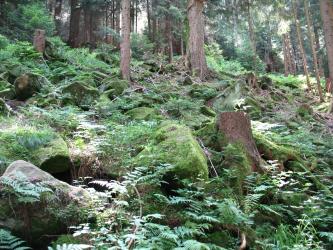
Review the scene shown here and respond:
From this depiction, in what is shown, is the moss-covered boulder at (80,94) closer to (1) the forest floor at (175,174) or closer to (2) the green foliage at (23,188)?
(1) the forest floor at (175,174)

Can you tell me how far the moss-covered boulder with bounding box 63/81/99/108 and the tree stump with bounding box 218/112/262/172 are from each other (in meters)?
4.07

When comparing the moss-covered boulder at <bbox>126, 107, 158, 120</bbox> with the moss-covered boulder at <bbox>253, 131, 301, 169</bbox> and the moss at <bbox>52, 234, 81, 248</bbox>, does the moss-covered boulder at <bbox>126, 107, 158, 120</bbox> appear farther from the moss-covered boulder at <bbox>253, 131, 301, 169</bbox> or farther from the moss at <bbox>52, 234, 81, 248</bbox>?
the moss at <bbox>52, 234, 81, 248</bbox>

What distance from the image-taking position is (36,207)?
14.4 ft

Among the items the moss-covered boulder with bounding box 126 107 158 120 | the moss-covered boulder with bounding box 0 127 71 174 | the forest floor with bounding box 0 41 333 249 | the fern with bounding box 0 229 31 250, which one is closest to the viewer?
the fern with bounding box 0 229 31 250

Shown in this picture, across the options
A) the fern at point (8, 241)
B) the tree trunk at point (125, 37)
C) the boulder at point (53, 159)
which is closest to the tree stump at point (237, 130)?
the boulder at point (53, 159)

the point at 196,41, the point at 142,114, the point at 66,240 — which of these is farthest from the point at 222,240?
the point at 196,41

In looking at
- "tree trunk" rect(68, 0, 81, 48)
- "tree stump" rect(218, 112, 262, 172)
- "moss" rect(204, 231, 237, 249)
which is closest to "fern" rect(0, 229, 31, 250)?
"moss" rect(204, 231, 237, 249)

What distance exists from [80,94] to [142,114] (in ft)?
6.80

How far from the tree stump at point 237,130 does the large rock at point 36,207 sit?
9.95 ft

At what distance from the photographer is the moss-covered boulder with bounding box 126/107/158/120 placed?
8820mm

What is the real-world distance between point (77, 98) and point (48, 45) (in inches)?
291

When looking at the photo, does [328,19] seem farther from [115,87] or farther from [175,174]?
[175,174]

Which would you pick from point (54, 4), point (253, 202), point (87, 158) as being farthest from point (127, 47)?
point (54, 4)

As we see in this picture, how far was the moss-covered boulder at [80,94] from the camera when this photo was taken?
→ 973 centimetres
